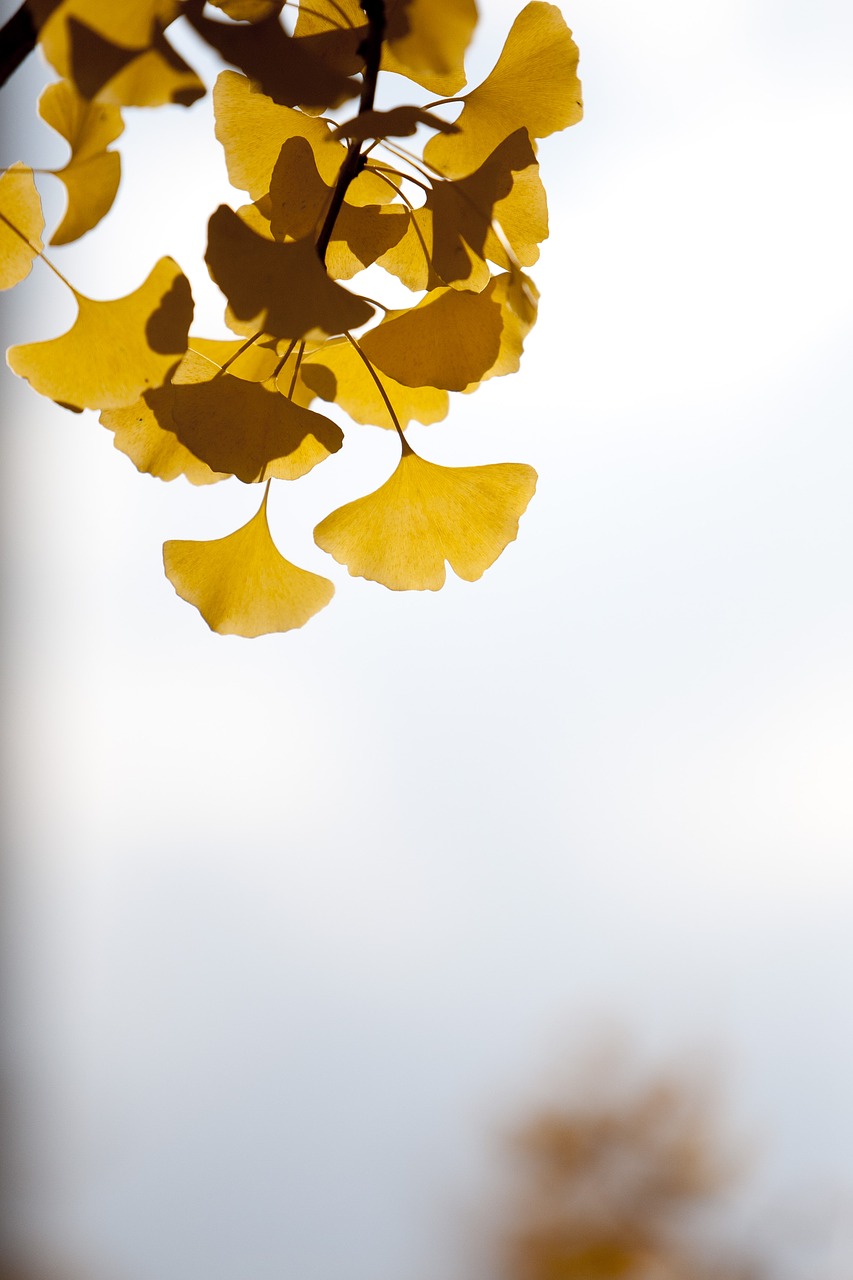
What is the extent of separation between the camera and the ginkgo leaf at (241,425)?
0.54 feet

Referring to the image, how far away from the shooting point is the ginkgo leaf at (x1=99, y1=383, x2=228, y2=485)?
0.18 meters

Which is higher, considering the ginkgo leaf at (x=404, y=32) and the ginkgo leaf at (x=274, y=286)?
the ginkgo leaf at (x=404, y=32)

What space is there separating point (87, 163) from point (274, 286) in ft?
0.11

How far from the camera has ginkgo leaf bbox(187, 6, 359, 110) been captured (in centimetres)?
14

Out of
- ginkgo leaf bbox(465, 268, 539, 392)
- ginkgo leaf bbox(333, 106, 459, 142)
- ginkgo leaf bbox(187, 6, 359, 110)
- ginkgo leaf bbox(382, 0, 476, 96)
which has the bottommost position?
ginkgo leaf bbox(333, 106, 459, 142)

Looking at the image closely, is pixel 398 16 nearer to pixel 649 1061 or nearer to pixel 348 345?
pixel 348 345

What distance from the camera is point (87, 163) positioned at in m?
0.15

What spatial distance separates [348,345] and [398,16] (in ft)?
0.18

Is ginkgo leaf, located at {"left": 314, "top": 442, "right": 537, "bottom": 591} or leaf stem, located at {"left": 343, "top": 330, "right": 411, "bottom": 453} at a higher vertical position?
leaf stem, located at {"left": 343, "top": 330, "right": 411, "bottom": 453}

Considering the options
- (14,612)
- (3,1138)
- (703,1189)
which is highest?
(14,612)

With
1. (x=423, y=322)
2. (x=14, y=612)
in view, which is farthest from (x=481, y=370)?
(x=14, y=612)

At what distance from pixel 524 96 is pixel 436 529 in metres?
0.08

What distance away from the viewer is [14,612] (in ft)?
3.87

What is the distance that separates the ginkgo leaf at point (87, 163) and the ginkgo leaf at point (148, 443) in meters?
0.03
